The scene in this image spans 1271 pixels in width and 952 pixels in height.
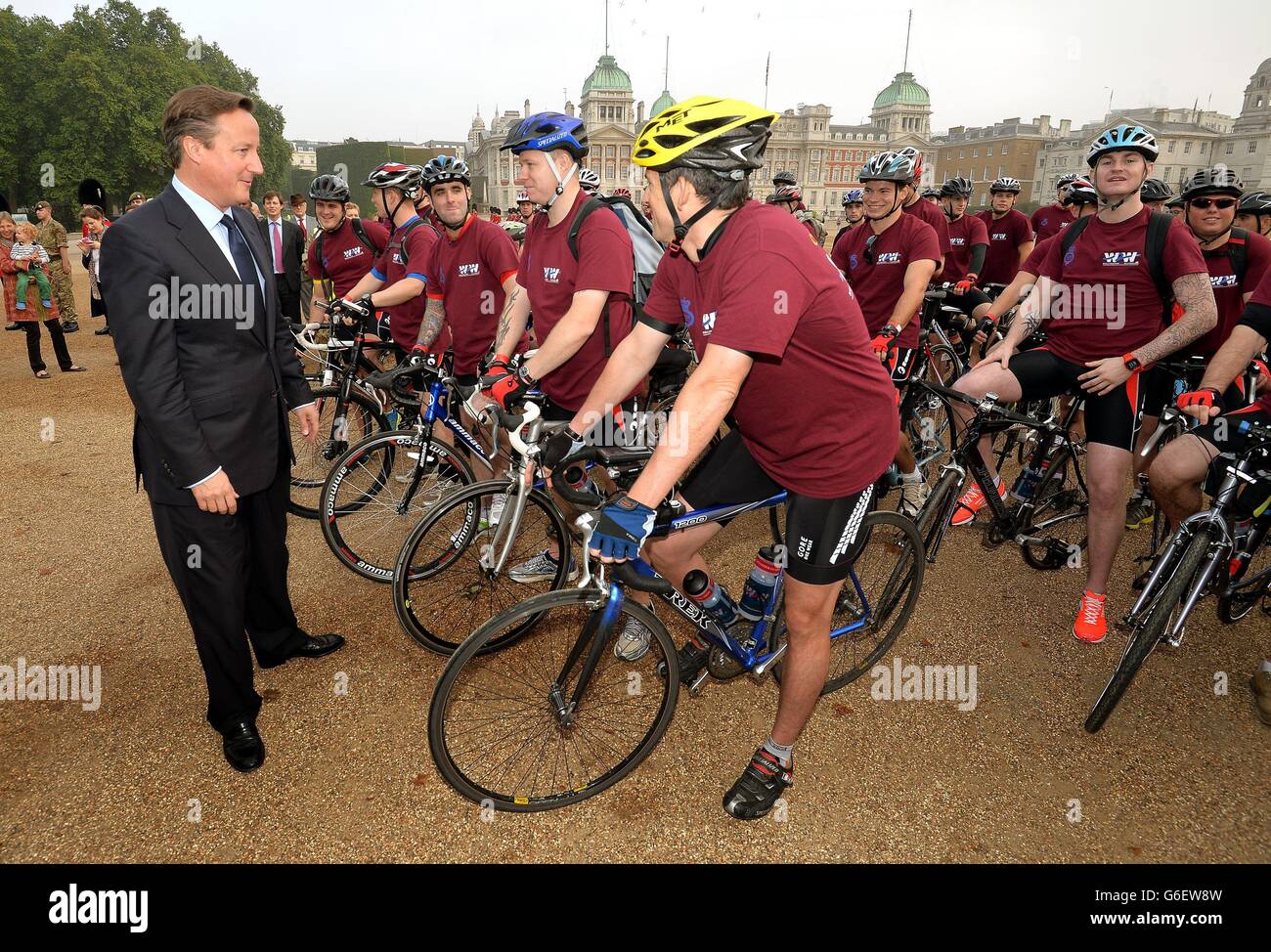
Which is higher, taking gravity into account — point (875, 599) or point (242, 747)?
point (875, 599)

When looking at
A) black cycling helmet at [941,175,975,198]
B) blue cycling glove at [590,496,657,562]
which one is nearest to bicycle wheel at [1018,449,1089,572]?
blue cycling glove at [590,496,657,562]

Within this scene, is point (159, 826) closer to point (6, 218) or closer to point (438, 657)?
point (438, 657)

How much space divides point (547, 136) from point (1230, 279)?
539cm

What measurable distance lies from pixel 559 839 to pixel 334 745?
4.12ft

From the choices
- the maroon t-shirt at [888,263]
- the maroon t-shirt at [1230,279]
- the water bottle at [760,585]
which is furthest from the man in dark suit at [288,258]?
the maroon t-shirt at [1230,279]

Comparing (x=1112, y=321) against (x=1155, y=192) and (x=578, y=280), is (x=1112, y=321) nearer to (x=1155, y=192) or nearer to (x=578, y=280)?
(x=578, y=280)

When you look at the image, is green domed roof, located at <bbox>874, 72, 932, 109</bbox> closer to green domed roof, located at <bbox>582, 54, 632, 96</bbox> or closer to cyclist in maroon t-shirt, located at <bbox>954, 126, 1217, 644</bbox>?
green domed roof, located at <bbox>582, 54, 632, 96</bbox>

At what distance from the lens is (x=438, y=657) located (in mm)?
4207

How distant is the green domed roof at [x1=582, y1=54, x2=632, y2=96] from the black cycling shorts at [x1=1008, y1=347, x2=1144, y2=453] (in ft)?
408

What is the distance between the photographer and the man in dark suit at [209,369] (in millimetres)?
2766

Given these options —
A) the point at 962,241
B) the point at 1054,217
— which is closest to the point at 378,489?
the point at 962,241

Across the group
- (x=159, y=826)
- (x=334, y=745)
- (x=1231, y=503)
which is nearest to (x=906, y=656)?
(x=1231, y=503)

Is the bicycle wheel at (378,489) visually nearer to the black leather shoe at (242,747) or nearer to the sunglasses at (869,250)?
the black leather shoe at (242,747)

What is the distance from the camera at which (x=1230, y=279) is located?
566cm
